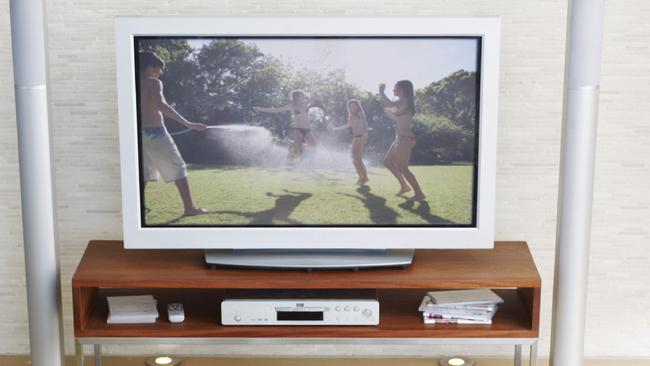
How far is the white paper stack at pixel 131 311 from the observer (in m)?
3.70

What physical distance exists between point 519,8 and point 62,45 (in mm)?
1884

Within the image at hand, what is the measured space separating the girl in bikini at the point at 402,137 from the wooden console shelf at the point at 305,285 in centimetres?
33

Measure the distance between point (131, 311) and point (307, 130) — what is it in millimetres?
964

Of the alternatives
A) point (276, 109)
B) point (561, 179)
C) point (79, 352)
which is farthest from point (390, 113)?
point (79, 352)

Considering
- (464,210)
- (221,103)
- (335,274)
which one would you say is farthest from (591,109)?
(221,103)

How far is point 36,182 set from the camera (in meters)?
3.60

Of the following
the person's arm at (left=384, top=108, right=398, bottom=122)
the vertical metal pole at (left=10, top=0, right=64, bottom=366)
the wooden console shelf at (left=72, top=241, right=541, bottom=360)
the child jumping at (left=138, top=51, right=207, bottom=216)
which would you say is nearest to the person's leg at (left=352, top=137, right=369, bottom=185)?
the person's arm at (left=384, top=108, right=398, bottom=122)

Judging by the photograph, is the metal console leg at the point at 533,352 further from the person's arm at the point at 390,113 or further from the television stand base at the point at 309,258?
the person's arm at the point at 390,113

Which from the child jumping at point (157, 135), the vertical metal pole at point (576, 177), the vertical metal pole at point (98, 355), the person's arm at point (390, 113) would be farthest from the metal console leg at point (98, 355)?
the vertical metal pole at point (576, 177)

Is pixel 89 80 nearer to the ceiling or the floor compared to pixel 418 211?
nearer to the ceiling

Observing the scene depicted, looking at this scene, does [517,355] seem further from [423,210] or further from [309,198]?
[309,198]

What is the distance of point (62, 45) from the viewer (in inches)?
159

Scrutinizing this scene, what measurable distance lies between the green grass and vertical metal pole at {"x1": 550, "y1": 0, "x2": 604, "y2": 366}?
366 mm

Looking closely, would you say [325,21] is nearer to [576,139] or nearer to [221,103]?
[221,103]
